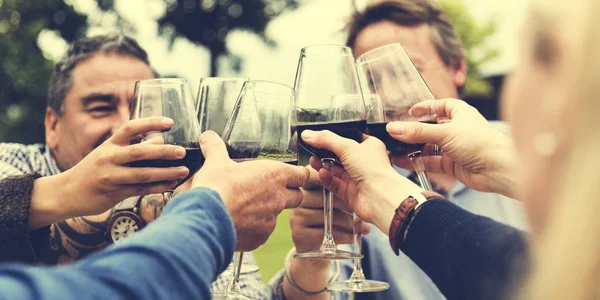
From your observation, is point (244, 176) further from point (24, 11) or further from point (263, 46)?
point (263, 46)

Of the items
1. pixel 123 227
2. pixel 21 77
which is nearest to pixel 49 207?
pixel 123 227

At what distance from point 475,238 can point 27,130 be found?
50.4 ft

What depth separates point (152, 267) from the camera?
93cm

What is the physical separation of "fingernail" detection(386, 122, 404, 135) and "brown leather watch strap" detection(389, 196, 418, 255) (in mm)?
203

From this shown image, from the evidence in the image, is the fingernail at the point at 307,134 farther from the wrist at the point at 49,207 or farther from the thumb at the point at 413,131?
the wrist at the point at 49,207

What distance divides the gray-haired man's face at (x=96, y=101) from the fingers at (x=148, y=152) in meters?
1.40

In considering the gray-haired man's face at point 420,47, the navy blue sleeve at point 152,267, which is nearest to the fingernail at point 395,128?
the navy blue sleeve at point 152,267

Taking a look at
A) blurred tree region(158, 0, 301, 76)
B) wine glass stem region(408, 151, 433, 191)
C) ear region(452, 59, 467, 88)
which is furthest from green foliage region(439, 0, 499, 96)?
wine glass stem region(408, 151, 433, 191)

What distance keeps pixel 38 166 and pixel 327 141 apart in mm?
1796

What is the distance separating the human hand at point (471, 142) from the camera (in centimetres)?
180

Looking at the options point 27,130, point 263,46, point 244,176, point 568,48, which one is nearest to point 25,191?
point 244,176

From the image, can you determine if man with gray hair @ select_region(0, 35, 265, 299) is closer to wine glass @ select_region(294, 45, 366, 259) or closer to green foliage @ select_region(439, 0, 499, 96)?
wine glass @ select_region(294, 45, 366, 259)

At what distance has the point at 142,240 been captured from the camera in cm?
97

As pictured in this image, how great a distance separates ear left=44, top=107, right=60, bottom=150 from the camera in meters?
3.34
